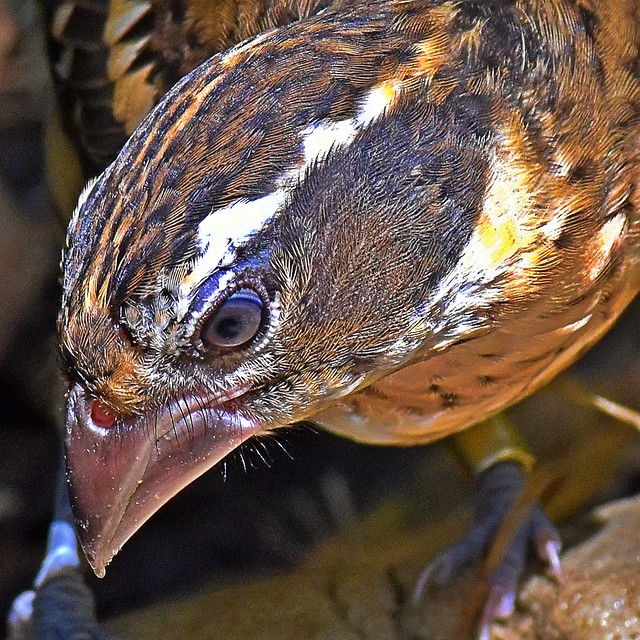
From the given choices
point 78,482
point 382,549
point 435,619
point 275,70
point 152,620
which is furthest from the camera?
point 382,549

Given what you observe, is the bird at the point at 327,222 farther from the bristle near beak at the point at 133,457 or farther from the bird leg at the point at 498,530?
the bird leg at the point at 498,530

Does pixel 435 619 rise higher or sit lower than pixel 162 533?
higher

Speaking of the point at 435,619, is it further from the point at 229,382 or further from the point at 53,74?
the point at 53,74

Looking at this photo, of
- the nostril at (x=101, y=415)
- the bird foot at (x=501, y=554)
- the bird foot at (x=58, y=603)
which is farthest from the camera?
the bird foot at (x=58, y=603)

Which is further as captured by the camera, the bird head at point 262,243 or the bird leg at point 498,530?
the bird leg at point 498,530

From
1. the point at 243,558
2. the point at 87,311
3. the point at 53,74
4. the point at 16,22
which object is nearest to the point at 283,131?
the point at 87,311

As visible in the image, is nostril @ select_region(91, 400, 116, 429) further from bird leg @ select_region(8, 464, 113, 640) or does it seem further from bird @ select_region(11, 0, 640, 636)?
bird leg @ select_region(8, 464, 113, 640)

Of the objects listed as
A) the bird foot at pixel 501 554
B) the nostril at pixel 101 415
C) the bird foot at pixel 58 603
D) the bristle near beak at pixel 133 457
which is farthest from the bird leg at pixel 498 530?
the nostril at pixel 101 415

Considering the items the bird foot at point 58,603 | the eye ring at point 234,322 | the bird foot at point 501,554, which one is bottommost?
the bird foot at point 58,603
